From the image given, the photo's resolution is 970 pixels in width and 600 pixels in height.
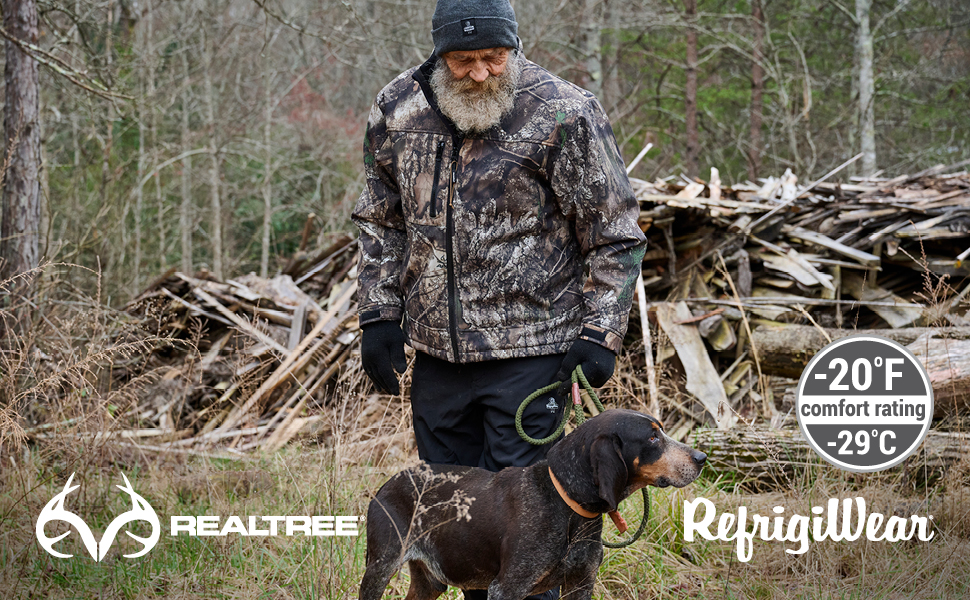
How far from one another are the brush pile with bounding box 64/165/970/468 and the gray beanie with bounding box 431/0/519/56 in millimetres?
3728

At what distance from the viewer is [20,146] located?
6793 millimetres

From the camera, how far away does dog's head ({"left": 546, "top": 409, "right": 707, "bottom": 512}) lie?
264 centimetres

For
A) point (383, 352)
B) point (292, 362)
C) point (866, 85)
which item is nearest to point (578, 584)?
point (383, 352)

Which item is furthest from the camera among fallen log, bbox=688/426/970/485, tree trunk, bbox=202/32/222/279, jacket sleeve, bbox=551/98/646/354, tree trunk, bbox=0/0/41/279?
tree trunk, bbox=202/32/222/279

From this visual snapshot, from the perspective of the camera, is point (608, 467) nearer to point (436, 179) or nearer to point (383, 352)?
point (383, 352)

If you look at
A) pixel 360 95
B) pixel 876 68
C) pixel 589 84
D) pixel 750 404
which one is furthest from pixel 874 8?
pixel 750 404

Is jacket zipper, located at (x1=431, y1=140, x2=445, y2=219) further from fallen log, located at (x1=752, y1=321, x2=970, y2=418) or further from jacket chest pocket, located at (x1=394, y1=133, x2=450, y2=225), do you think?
fallen log, located at (x1=752, y1=321, x2=970, y2=418)

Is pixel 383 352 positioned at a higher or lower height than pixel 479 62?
lower

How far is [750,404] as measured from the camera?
7.02m

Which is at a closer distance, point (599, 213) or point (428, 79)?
point (599, 213)

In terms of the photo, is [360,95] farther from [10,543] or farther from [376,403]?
[10,543]

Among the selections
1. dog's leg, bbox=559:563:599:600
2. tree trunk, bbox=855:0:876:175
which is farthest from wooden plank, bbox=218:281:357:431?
tree trunk, bbox=855:0:876:175

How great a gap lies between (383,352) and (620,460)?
118 centimetres

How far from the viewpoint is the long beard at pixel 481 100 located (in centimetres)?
312
